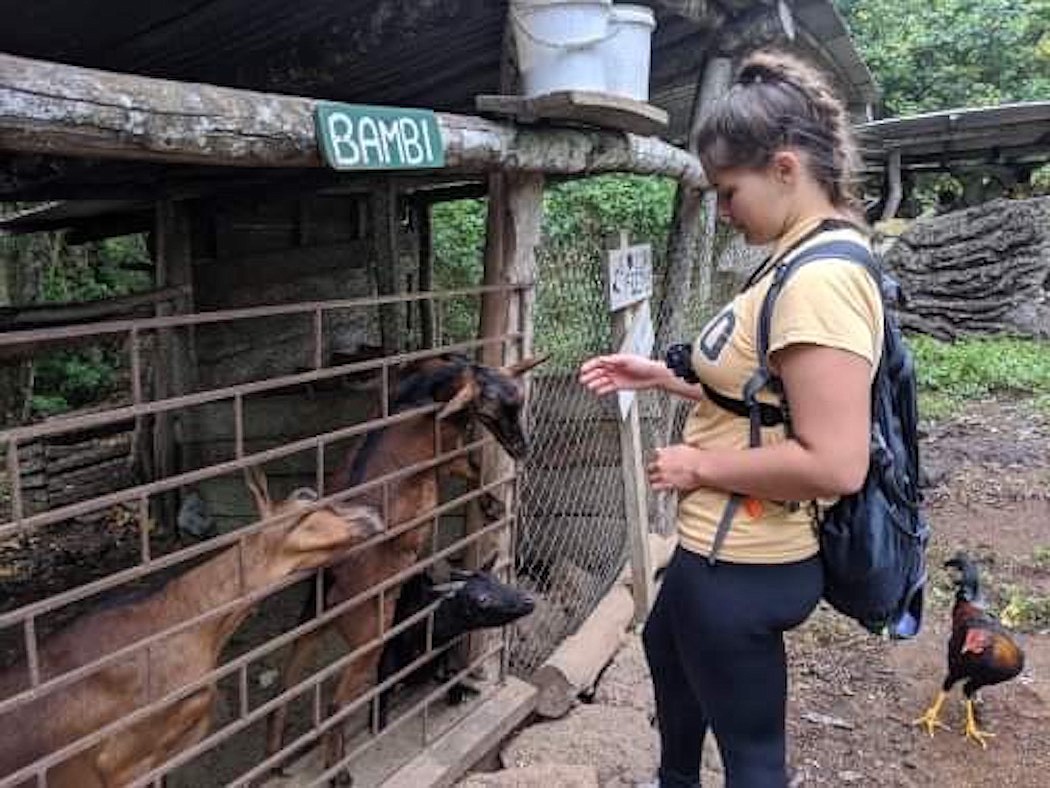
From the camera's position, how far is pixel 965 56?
1788cm

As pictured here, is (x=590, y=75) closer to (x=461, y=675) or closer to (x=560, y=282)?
(x=560, y=282)

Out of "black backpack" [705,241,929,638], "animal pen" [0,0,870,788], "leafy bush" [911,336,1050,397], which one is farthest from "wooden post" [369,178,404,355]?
"leafy bush" [911,336,1050,397]

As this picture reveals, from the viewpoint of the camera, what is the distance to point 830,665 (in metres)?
4.74

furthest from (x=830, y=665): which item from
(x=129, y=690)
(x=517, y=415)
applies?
(x=129, y=690)

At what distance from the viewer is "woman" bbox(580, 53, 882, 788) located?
1820 millimetres

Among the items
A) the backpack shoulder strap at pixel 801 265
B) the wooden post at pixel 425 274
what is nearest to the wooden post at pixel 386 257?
the wooden post at pixel 425 274

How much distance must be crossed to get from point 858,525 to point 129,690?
1712 millimetres

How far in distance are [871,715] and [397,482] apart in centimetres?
242

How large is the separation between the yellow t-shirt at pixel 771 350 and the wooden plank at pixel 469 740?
1.55 m

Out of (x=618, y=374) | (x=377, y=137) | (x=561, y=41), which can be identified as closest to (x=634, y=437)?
(x=618, y=374)

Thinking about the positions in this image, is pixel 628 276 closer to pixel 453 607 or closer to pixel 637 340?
pixel 637 340

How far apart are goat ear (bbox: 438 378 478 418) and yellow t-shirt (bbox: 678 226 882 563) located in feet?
3.39

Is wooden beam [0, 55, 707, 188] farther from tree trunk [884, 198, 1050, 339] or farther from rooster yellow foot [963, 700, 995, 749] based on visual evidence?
tree trunk [884, 198, 1050, 339]

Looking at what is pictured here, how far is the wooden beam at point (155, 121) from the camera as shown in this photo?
174 centimetres
